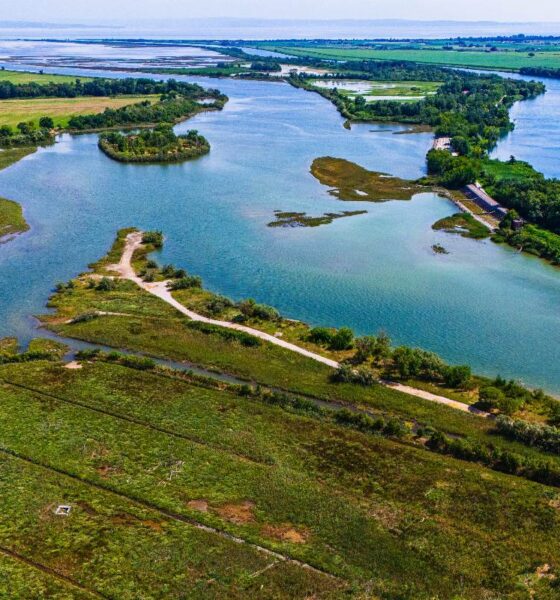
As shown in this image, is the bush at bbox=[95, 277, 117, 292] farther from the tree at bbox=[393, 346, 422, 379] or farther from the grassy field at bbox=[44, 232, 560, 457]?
the tree at bbox=[393, 346, 422, 379]

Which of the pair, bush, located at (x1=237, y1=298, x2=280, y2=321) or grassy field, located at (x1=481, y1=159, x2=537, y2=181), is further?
grassy field, located at (x1=481, y1=159, x2=537, y2=181)

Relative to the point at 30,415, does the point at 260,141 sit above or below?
above

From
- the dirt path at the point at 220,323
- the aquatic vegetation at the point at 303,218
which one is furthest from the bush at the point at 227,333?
the aquatic vegetation at the point at 303,218

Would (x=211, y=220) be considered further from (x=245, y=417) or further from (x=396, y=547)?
(x=396, y=547)

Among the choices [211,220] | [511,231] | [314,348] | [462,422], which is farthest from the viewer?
[211,220]

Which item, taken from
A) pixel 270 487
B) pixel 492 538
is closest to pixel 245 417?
pixel 270 487

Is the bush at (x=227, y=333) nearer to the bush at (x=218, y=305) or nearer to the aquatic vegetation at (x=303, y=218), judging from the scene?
the bush at (x=218, y=305)

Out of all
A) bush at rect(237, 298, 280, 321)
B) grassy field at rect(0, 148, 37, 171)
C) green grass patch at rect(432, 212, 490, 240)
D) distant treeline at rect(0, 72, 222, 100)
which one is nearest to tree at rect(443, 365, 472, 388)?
bush at rect(237, 298, 280, 321)
